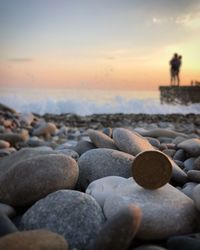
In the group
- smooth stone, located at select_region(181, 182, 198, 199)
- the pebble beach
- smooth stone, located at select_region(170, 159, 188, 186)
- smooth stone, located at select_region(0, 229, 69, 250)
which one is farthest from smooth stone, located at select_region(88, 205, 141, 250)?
smooth stone, located at select_region(170, 159, 188, 186)

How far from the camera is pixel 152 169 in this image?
2.58 metres

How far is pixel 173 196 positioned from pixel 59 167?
2.69ft

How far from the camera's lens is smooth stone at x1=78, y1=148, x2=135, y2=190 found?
3.22 m

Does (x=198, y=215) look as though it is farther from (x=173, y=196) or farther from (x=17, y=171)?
(x=17, y=171)

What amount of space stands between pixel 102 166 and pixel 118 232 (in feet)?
4.37

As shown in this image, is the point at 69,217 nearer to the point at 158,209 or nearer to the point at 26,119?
the point at 158,209

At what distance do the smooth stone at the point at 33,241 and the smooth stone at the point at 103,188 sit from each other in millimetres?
710

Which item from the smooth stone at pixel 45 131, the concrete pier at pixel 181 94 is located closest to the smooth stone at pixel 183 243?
the smooth stone at pixel 45 131

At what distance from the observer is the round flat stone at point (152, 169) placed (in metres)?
2.57

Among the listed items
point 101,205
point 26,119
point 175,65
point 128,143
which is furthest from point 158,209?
point 175,65

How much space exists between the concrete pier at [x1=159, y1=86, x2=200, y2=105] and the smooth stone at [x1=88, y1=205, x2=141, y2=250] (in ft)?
64.4

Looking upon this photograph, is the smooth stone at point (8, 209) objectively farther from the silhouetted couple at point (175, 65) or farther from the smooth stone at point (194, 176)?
the silhouetted couple at point (175, 65)

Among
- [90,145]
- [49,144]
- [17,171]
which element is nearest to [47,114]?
[49,144]

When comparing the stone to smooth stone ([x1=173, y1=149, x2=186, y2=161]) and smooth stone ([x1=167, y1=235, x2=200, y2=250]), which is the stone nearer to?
smooth stone ([x1=167, y1=235, x2=200, y2=250])
